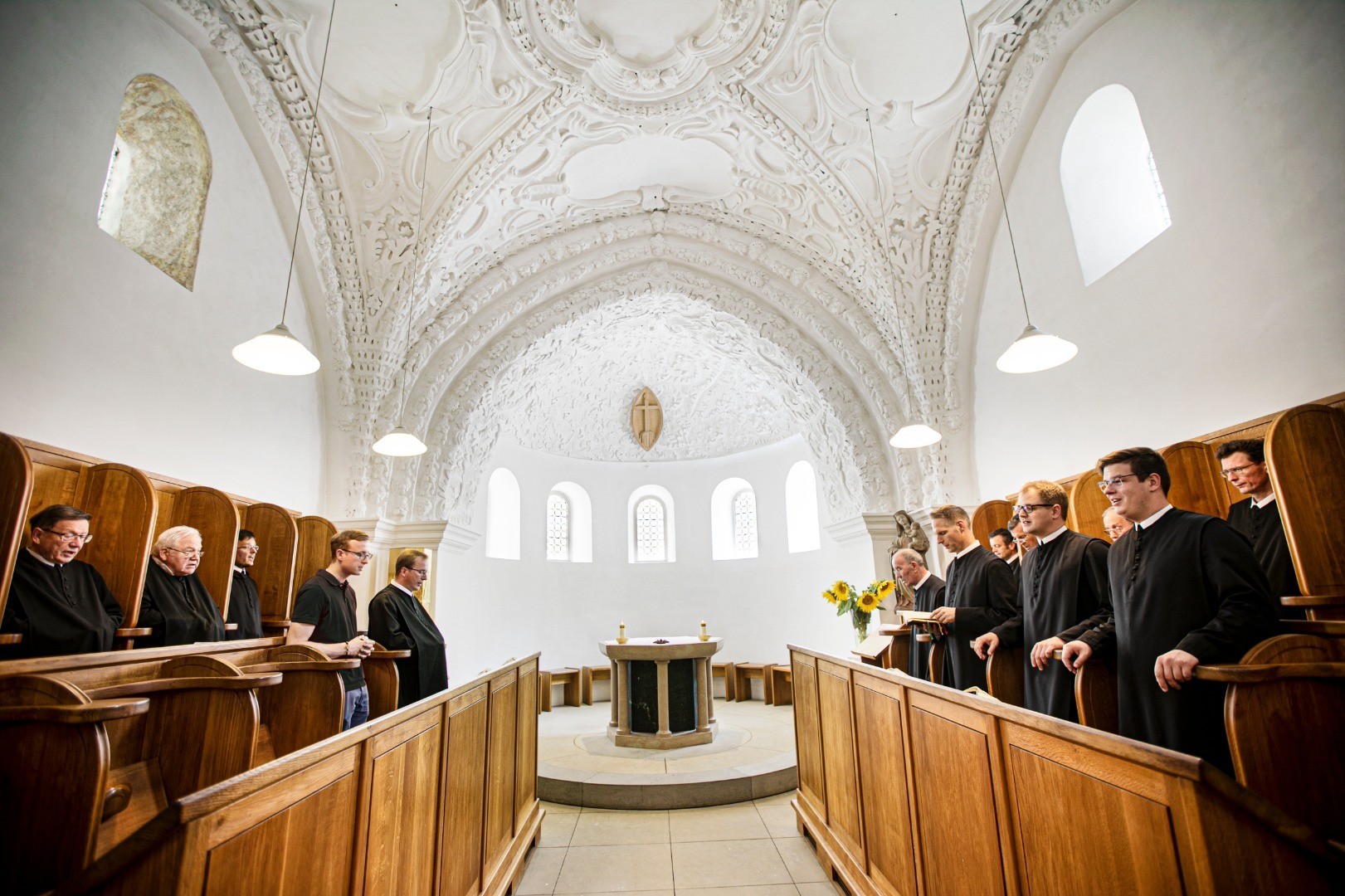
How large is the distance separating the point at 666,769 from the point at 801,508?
6.03 m

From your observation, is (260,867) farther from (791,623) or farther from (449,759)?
(791,623)

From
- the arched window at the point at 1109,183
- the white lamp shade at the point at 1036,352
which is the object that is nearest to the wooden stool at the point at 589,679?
the white lamp shade at the point at 1036,352

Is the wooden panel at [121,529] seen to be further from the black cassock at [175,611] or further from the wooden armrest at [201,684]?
the wooden armrest at [201,684]

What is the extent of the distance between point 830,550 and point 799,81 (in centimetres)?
677

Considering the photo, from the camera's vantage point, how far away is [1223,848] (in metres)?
1.39

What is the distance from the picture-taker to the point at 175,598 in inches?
153

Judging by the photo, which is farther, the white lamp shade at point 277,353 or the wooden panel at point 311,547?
the wooden panel at point 311,547

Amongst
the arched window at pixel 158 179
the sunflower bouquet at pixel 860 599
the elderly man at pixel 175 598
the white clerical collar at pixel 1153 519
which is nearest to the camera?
the white clerical collar at pixel 1153 519

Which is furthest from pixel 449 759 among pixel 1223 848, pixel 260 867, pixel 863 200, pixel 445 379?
pixel 863 200

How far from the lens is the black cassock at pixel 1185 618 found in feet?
6.75

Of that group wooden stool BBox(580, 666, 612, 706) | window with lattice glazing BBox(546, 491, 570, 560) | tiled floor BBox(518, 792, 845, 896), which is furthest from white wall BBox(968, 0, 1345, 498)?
window with lattice glazing BBox(546, 491, 570, 560)

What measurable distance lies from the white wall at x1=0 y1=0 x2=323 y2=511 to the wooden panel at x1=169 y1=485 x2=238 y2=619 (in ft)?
1.22

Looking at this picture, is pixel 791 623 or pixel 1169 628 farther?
pixel 791 623

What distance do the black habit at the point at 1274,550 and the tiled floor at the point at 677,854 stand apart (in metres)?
2.82
